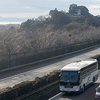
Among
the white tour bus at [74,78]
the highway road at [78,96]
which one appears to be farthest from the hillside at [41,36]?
the highway road at [78,96]

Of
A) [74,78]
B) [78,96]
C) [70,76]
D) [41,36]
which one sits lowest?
[78,96]

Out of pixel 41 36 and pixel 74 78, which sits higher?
pixel 41 36

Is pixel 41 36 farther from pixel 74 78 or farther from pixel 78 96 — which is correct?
pixel 78 96

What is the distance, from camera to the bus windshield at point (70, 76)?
48.1 ft

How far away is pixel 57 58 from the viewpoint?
38.2 m

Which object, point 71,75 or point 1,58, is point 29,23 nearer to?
point 1,58

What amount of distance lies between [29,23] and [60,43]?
31.1 m

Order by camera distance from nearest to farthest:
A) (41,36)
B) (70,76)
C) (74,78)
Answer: (74,78) → (70,76) → (41,36)

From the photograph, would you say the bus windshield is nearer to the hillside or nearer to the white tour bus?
the white tour bus

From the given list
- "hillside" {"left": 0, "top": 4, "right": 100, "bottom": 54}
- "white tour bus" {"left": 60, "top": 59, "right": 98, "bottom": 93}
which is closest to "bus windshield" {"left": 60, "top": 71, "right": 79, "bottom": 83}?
"white tour bus" {"left": 60, "top": 59, "right": 98, "bottom": 93}

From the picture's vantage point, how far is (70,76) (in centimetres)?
1485

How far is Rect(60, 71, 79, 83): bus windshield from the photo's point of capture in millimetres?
14659

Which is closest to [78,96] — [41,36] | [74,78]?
[74,78]

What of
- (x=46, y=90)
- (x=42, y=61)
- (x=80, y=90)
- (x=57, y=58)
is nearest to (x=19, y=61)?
(x=42, y=61)
